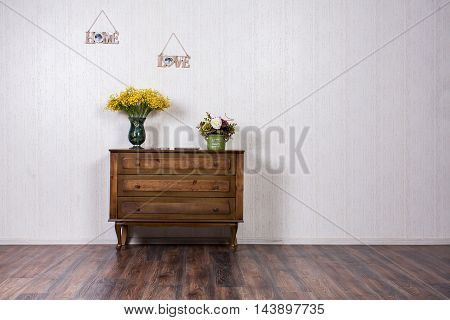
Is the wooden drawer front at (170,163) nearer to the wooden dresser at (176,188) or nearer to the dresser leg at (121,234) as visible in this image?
the wooden dresser at (176,188)

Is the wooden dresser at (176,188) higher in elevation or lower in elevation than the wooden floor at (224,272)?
higher

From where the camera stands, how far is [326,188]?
4.43m

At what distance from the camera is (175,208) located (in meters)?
3.96

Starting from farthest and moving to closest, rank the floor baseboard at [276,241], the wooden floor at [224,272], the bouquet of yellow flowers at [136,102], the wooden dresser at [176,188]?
the floor baseboard at [276,241] < the bouquet of yellow flowers at [136,102] < the wooden dresser at [176,188] < the wooden floor at [224,272]

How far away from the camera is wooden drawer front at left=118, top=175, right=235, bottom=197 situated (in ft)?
13.0

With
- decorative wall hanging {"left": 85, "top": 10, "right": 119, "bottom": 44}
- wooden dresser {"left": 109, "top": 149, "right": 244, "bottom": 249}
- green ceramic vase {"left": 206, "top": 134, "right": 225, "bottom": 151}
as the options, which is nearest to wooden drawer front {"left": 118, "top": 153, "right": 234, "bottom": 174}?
wooden dresser {"left": 109, "top": 149, "right": 244, "bottom": 249}

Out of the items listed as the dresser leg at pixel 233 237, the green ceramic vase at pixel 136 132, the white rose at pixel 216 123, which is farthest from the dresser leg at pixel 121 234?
the white rose at pixel 216 123

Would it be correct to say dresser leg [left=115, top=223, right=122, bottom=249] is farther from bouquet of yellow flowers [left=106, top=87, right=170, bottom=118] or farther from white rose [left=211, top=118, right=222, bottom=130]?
white rose [left=211, top=118, right=222, bottom=130]

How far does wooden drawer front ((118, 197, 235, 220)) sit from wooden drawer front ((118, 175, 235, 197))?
5 centimetres

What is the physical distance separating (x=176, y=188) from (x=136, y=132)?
59cm

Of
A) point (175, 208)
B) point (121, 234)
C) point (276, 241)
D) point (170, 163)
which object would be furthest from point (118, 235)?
point (276, 241)

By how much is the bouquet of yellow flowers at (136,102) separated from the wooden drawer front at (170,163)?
15.6 inches

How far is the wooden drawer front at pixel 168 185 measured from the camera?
396 centimetres
